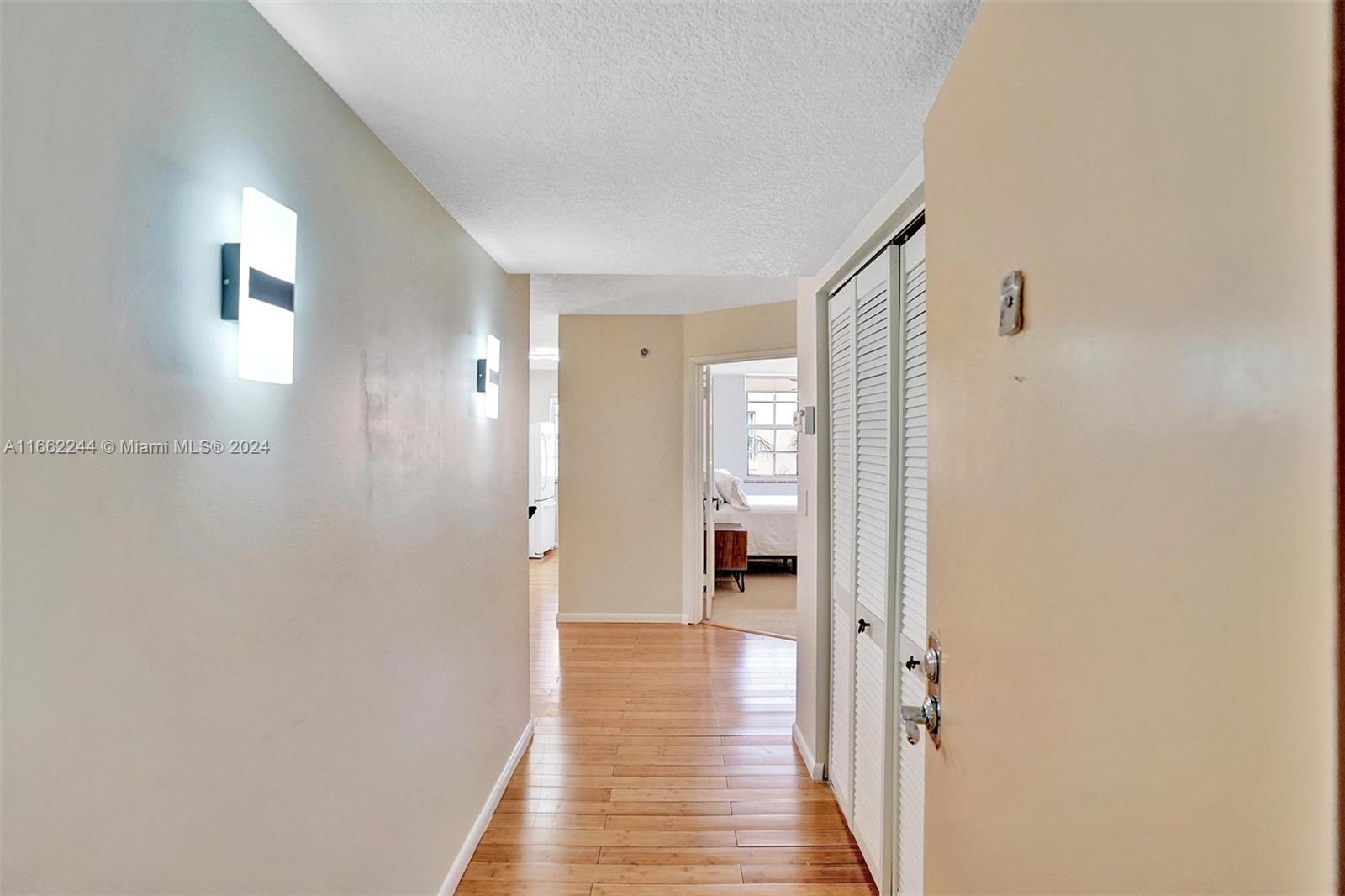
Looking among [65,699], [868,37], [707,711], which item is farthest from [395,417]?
[707,711]

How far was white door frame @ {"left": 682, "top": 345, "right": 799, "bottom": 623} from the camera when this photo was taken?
5.12m

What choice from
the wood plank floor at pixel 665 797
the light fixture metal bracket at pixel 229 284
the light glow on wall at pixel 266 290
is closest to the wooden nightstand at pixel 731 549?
the wood plank floor at pixel 665 797

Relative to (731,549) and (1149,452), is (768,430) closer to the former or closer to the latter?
(731,549)

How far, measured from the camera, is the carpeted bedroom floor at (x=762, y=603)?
5.04 m

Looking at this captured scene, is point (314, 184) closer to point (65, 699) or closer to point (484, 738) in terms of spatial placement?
point (65, 699)

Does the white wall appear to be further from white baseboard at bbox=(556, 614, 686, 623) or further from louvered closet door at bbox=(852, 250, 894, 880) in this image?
louvered closet door at bbox=(852, 250, 894, 880)

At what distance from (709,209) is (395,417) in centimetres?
108

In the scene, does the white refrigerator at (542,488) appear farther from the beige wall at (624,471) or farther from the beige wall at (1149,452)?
the beige wall at (1149,452)

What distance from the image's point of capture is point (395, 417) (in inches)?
65.6

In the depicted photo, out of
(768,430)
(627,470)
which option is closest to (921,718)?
Result: (627,470)

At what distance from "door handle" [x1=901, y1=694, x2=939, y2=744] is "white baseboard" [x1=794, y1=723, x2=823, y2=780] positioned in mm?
1823

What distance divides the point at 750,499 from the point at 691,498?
2749 mm

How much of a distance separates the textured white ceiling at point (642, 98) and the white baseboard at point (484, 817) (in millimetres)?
2014

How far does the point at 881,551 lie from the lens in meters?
1.99
